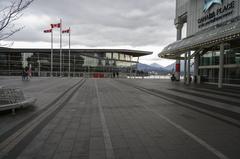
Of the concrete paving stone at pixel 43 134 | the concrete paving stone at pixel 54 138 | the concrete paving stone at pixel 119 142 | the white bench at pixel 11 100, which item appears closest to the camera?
the concrete paving stone at pixel 119 142

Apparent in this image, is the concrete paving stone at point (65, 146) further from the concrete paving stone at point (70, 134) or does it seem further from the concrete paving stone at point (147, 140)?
the concrete paving stone at point (147, 140)

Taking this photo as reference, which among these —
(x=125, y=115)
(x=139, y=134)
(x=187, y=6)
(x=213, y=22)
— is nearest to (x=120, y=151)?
(x=139, y=134)

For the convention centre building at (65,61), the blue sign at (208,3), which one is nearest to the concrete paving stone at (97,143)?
the blue sign at (208,3)

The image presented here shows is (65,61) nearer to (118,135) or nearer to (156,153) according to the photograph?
(118,135)

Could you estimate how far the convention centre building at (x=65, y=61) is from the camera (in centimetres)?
6775

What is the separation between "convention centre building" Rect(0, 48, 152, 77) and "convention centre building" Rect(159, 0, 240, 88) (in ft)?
107

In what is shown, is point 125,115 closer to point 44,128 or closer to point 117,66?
point 44,128

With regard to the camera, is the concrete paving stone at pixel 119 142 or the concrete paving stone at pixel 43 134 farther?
the concrete paving stone at pixel 43 134

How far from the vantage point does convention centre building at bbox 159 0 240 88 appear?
72.6ft

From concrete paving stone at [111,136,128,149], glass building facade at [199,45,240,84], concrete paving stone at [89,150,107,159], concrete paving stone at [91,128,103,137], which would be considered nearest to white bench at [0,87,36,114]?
concrete paving stone at [91,128,103,137]

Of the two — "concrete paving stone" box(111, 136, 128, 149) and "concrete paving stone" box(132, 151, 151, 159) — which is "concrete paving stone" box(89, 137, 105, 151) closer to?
"concrete paving stone" box(111, 136, 128, 149)

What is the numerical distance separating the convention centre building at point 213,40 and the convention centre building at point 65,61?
32.5 m

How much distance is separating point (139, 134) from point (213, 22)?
2653 centimetres

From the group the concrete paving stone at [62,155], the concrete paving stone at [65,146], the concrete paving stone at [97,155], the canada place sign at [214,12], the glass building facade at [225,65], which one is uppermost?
the canada place sign at [214,12]
